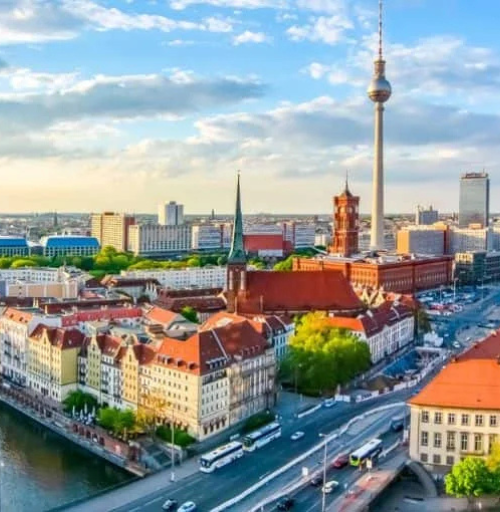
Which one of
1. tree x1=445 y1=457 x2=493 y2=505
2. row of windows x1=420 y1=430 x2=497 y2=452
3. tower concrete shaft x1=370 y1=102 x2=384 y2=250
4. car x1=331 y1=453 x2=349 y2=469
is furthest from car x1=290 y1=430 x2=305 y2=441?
tower concrete shaft x1=370 y1=102 x2=384 y2=250

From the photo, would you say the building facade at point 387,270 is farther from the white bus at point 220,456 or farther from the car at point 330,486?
the car at point 330,486

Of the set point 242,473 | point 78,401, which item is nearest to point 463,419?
point 242,473

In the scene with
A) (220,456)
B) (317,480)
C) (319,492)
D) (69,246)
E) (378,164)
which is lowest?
(319,492)

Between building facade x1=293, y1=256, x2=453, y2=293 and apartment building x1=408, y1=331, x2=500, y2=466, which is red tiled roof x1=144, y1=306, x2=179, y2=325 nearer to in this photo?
apartment building x1=408, y1=331, x2=500, y2=466

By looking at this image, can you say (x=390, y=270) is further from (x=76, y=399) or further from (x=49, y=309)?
(x=76, y=399)

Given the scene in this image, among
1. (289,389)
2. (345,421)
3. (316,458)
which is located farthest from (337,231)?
(316,458)

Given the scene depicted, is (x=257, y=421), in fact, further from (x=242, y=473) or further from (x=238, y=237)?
(x=238, y=237)

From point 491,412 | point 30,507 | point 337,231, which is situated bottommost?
point 30,507
